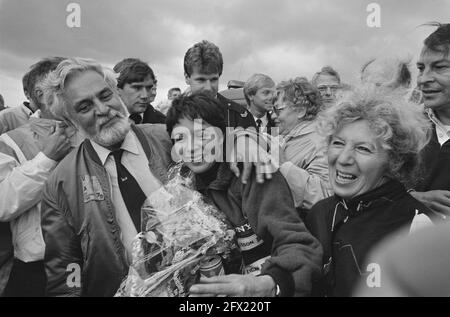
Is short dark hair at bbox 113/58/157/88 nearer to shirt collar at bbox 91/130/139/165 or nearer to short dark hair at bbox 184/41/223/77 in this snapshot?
short dark hair at bbox 184/41/223/77

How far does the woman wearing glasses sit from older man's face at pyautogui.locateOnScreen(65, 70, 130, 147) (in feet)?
2.71

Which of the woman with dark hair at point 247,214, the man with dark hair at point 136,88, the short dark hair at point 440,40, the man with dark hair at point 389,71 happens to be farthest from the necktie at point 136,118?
the short dark hair at point 440,40

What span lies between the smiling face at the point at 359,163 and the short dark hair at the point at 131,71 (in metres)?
1.96

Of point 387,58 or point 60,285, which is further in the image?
point 387,58

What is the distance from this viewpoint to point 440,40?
6.84 ft

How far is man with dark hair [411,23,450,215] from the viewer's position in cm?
195

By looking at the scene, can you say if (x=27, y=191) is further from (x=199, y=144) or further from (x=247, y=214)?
(x=247, y=214)

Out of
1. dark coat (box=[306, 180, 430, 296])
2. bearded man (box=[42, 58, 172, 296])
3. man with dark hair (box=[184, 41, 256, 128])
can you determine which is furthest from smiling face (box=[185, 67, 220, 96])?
dark coat (box=[306, 180, 430, 296])

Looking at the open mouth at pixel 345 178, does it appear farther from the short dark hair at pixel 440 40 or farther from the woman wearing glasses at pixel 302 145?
the short dark hair at pixel 440 40

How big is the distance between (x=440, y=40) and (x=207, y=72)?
1487 millimetres

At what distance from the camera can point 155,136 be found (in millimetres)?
2213

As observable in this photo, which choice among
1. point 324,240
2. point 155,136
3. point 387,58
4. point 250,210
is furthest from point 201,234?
point 387,58
